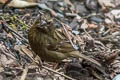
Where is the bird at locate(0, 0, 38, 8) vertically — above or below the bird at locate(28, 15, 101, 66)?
above

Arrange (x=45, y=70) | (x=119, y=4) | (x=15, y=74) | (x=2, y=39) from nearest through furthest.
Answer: (x=15, y=74), (x=45, y=70), (x=2, y=39), (x=119, y=4)

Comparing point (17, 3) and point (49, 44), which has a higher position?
point (17, 3)

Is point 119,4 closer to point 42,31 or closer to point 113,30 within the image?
point 113,30

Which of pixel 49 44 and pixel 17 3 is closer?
pixel 49 44

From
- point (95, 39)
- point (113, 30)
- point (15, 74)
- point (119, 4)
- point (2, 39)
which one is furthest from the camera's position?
point (119, 4)

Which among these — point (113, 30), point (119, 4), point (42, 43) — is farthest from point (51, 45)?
point (119, 4)

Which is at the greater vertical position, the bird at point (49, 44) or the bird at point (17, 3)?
the bird at point (17, 3)

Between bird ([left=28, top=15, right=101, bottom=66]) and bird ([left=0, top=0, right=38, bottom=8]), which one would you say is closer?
bird ([left=28, top=15, right=101, bottom=66])

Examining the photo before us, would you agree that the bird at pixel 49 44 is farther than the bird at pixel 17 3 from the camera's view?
No
